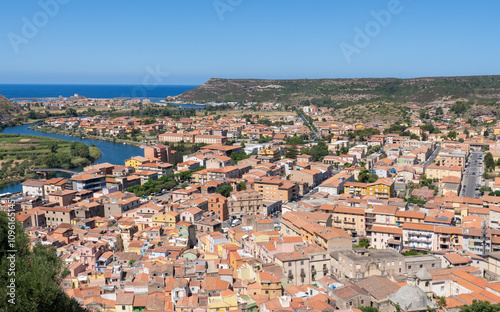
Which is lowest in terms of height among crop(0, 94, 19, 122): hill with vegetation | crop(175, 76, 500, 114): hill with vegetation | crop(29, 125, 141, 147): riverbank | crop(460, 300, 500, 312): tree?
crop(29, 125, 141, 147): riverbank

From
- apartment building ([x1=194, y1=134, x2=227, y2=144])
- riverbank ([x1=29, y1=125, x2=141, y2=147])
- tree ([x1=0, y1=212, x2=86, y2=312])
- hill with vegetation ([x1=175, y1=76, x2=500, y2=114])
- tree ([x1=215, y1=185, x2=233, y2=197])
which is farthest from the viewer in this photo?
hill with vegetation ([x1=175, y1=76, x2=500, y2=114])

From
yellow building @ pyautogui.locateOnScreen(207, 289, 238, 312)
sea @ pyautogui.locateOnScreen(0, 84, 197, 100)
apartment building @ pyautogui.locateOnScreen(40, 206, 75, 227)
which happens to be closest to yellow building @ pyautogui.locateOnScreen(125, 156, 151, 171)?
apartment building @ pyautogui.locateOnScreen(40, 206, 75, 227)

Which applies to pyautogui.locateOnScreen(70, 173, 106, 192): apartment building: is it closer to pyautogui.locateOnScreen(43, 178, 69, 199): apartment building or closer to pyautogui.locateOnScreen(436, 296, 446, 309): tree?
pyautogui.locateOnScreen(43, 178, 69, 199): apartment building

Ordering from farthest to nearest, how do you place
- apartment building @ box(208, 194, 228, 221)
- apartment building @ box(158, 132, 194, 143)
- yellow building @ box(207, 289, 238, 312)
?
apartment building @ box(158, 132, 194, 143) → apartment building @ box(208, 194, 228, 221) → yellow building @ box(207, 289, 238, 312)

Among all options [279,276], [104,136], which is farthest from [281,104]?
[279,276]

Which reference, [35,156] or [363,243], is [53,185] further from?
[363,243]

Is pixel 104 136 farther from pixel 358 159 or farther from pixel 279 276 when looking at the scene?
pixel 279 276
